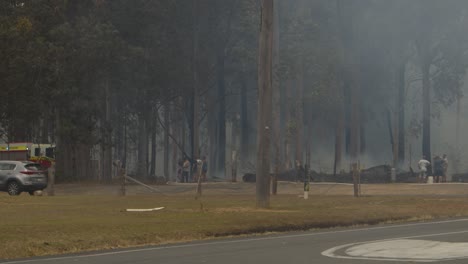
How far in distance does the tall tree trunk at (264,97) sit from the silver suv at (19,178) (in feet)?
59.2

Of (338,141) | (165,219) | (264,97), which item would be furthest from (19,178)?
(338,141)

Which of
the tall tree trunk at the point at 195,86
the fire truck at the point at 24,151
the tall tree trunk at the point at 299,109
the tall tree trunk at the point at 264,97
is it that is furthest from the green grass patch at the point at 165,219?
the tall tree trunk at the point at 299,109

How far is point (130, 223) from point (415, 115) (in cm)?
6559

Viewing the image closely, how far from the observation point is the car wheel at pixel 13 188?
44969mm

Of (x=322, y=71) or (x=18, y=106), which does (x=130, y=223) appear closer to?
(x=18, y=106)

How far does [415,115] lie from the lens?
8669 cm

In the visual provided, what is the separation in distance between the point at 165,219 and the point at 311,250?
8.18 metres

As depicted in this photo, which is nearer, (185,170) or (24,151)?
(24,151)

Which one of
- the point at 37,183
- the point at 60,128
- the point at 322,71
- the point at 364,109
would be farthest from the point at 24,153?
the point at 364,109

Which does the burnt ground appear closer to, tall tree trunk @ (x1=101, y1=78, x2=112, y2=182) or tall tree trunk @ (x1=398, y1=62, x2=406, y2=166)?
tall tree trunk @ (x1=101, y1=78, x2=112, y2=182)

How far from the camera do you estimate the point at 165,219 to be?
24859mm

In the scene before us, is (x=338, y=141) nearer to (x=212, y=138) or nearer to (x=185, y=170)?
(x=212, y=138)

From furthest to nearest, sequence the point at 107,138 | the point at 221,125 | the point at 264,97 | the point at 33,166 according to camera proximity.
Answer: the point at 221,125
the point at 107,138
the point at 33,166
the point at 264,97

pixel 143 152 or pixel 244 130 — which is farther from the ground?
pixel 244 130
